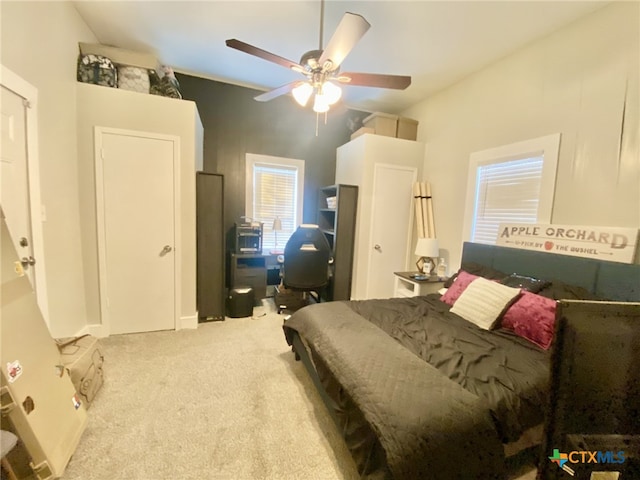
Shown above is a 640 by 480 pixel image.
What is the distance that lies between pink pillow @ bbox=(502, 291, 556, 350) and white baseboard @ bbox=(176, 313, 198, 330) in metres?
3.02

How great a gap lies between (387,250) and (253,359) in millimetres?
2358

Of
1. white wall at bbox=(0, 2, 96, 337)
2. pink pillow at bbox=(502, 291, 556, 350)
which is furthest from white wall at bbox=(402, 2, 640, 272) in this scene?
white wall at bbox=(0, 2, 96, 337)

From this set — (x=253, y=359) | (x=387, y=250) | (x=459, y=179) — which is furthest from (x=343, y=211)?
(x=253, y=359)

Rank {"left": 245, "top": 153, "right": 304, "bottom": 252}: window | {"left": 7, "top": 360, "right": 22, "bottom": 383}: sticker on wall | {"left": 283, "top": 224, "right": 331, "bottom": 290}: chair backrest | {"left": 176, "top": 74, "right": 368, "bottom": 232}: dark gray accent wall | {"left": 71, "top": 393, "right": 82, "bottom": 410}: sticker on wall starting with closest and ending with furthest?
1. {"left": 7, "top": 360, "right": 22, "bottom": 383}: sticker on wall
2. {"left": 71, "top": 393, "right": 82, "bottom": 410}: sticker on wall
3. {"left": 283, "top": 224, "right": 331, "bottom": 290}: chair backrest
4. {"left": 176, "top": 74, "right": 368, "bottom": 232}: dark gray accent wall
5. {"left": 245, "top": 153, "right": 304, "bottom": 252}: window

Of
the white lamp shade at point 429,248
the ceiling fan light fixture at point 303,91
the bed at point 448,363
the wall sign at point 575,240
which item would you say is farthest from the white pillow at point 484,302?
Result: the ceiling fan light fixture at point 303,91

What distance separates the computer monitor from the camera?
0.60 m

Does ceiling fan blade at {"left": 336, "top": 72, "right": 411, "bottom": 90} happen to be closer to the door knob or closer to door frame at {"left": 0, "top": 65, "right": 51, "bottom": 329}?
door frame at {"left": 0, "top": 65, "right": 51, "bottom": 329}

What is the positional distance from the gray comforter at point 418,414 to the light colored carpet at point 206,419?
49 cm

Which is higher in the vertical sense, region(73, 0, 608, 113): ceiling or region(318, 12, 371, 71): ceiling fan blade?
region(73, 0, 608, 113): ceiling

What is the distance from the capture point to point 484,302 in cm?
210

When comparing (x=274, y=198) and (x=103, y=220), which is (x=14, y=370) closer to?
(x=103, y=220)

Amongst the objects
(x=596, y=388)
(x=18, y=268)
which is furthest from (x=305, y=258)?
(x=596, y=388)

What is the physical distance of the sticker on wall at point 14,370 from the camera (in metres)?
1.20

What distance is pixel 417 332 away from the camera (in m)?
1.90
